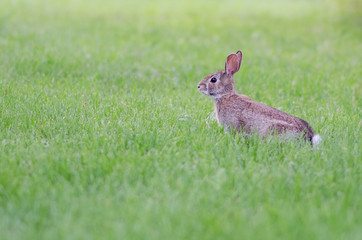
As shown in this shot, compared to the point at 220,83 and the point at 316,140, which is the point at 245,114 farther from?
the point at 316,140

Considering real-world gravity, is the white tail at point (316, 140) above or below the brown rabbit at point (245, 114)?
below

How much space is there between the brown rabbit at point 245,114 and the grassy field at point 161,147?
16 centimetres

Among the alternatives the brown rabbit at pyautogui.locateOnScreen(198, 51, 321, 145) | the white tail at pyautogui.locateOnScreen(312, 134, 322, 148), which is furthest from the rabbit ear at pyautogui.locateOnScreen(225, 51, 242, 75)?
the white tail at pyautogui.locateOnScreen(312, 134, 322, 148)

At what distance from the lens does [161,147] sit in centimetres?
447

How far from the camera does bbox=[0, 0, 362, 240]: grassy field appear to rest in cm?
311

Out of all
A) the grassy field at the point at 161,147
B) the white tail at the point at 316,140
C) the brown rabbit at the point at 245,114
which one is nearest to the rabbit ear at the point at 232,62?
the brown rabbit at the point at 245,114

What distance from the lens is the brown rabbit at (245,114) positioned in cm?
461

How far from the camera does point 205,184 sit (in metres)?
3.68

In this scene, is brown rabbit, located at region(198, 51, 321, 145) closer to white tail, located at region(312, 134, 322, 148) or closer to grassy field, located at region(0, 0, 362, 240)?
white tail, located at region(312, 134, 322, 148)

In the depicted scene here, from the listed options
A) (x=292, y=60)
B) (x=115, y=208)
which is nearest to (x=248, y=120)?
(x=115, y=208)

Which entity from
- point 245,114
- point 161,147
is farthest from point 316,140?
point 161,147

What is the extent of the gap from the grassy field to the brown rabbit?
0.16m

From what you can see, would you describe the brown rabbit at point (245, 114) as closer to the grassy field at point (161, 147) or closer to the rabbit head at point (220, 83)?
the rabbit head at point (220, 83)

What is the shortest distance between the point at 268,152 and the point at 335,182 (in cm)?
77
